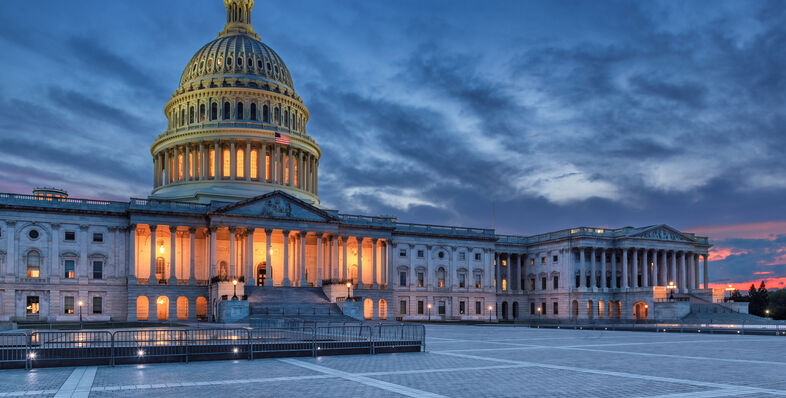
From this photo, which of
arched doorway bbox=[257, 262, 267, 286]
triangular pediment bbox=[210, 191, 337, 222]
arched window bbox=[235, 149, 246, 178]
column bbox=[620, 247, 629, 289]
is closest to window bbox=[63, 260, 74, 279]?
triangular pediment bbox=[210, 191, 337, 222]

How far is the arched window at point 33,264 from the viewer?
75125 mm

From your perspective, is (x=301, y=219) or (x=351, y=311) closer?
(x=351, y=311)

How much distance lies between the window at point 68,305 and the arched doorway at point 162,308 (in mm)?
8969

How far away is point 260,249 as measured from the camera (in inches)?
3494

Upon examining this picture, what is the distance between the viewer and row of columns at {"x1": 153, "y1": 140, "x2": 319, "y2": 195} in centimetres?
9756

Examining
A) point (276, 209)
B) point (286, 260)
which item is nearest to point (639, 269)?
point (286, 260)

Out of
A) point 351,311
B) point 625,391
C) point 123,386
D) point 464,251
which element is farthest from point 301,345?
point 464,251

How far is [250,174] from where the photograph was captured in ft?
321

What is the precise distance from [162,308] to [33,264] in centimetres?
1446

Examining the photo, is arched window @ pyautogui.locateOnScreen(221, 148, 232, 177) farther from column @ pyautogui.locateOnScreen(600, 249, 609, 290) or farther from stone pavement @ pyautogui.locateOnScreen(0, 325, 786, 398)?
stone pavement @ pyautogui.locateOnScreen(0, 325, 786, 398)

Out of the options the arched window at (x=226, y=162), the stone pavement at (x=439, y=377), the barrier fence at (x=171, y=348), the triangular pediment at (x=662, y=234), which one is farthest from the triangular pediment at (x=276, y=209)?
the stone pavement at (x=439, y=377)

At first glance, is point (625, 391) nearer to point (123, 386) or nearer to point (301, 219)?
point (123, 386)

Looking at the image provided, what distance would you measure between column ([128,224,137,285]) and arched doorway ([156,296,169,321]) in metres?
3.95

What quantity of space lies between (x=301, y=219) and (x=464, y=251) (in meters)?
31.1
